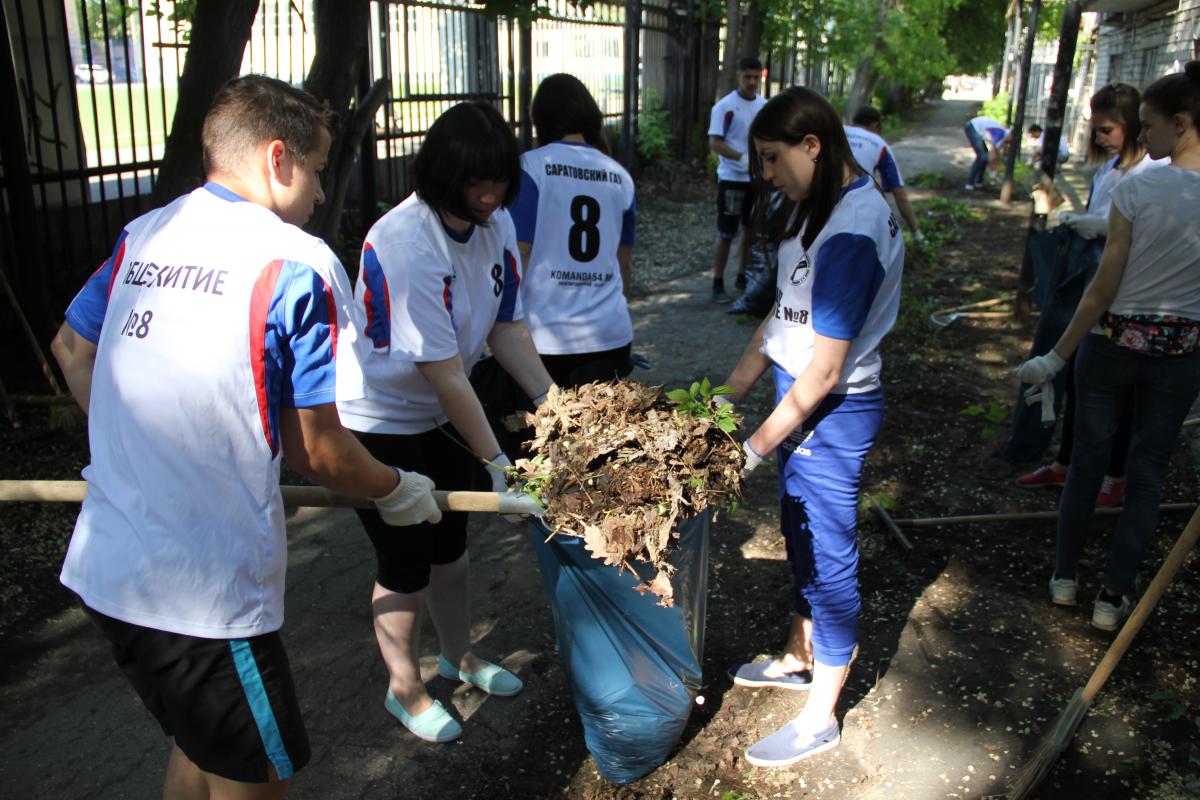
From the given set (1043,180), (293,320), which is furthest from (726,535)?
(1043,180)

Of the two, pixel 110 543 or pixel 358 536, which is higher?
pixel 110 543

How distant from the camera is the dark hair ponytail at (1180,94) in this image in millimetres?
2930

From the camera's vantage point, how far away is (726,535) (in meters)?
4.11

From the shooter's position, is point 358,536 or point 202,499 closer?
point 202,499

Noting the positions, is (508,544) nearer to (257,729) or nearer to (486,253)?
(486,253)

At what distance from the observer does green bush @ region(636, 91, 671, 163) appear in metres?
12.7

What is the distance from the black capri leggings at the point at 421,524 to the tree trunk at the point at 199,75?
9.02ft

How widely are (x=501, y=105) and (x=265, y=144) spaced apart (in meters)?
8.64

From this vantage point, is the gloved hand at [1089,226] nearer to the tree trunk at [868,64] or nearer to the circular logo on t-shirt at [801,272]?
the circular logo on t-shirt at [801,272]

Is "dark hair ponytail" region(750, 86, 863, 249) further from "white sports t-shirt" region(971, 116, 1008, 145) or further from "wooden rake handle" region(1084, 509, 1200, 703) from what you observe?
"white sports t-shirt" region(971, 116, 1008, 145)

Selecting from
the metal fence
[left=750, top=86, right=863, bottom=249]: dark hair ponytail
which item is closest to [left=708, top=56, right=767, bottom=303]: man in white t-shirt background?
the metal fence

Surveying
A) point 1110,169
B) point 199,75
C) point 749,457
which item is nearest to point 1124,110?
point 1110,169

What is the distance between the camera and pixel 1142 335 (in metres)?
3.05

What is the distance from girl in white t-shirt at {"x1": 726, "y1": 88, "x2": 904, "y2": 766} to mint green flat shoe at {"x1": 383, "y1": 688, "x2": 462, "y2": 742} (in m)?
0.86
